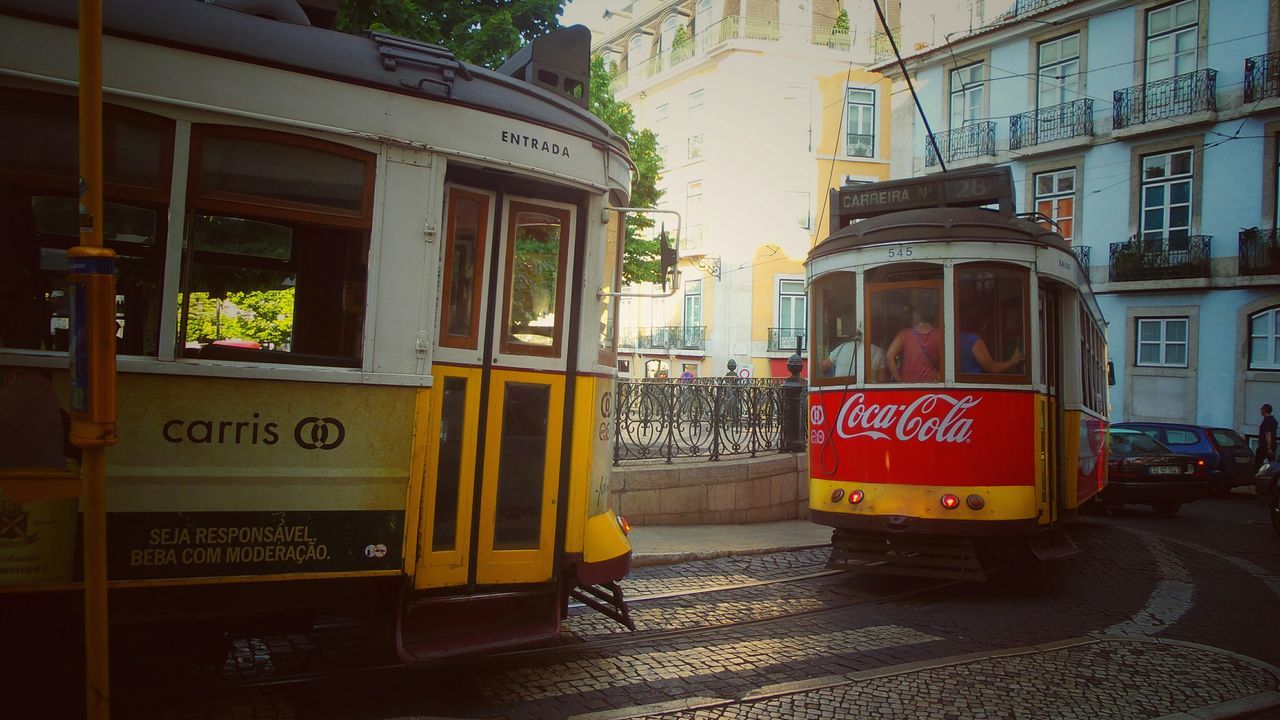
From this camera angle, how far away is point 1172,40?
24.0 meters

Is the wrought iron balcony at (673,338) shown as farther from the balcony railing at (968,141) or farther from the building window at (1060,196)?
the building window at (1060,196)

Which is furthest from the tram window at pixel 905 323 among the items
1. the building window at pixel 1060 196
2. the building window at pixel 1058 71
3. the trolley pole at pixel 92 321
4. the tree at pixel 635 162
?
the building window at pixel 1058 71

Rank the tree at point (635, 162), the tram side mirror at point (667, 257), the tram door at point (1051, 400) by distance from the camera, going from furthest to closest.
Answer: the tree at point (635, 162) < the tram door at point (1051, 400) < the tram side mirror at point (667, 257)

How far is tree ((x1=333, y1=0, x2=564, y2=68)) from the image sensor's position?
12.6m

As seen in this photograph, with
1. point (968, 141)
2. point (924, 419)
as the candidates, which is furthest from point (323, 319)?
point (968, 141)

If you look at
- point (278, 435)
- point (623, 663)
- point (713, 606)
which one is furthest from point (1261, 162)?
point (278, 435)

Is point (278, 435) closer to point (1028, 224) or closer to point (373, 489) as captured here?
point (373, 489)

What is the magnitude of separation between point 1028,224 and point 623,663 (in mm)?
5343

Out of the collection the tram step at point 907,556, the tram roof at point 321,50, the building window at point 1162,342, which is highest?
the building window at point 1162,342

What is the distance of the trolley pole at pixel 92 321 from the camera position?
9.12 ft

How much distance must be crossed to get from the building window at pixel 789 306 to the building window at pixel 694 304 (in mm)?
3480

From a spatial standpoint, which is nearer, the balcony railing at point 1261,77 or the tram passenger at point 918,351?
the tram passenger at point 918,351

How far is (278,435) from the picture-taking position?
164 inches

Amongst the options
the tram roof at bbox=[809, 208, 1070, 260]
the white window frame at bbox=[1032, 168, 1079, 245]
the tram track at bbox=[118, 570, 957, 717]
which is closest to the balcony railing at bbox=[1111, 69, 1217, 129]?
the white window frame at bbox=[1032, 168, 1079, 245]
